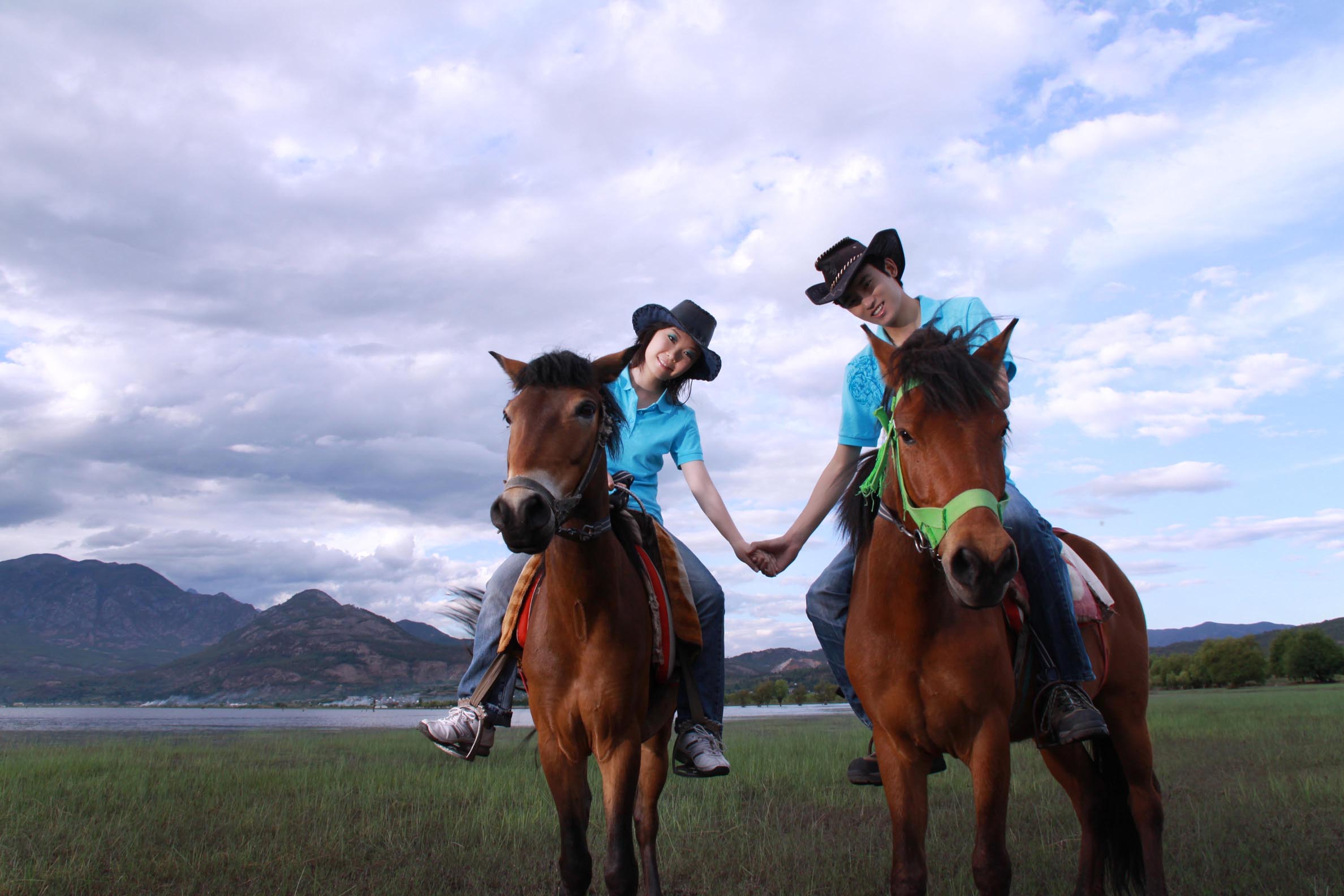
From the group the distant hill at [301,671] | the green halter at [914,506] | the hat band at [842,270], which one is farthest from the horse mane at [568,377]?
the distant hill at [301,671]

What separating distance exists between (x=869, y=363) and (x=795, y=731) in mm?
18772

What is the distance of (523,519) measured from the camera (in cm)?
274

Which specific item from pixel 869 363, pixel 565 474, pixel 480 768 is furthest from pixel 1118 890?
pixel 480 768

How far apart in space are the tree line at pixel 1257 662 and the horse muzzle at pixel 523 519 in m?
88.8

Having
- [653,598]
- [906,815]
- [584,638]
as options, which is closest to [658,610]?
[653,598]

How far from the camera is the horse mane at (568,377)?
3.48 meters

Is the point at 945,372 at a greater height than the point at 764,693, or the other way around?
the point at 945,372

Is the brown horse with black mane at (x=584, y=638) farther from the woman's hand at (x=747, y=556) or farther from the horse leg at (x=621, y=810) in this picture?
the woman's hand at (x=747, y=556)

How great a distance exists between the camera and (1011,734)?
4.45m

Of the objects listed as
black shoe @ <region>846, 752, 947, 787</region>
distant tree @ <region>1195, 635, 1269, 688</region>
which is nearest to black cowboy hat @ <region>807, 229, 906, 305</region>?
black shoe @ <region>846, 752, 947, 787</region>

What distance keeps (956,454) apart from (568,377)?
5.80 feet

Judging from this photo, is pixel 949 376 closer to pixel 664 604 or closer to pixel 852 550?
pixel 852 550

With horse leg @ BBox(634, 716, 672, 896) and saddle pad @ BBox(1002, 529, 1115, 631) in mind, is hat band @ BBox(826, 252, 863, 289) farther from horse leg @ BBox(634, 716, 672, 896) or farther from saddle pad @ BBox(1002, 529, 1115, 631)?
horse leg @ BBox(634, 716, 672, 896)

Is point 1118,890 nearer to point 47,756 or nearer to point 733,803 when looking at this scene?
point 733,803
